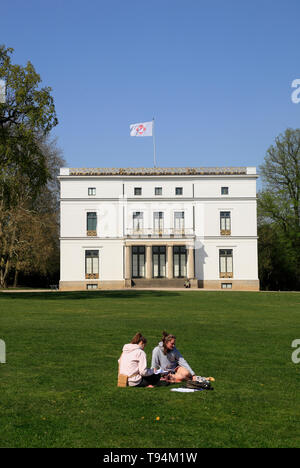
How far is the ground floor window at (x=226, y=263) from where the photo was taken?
2296 inches

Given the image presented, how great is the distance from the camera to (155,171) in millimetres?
59656

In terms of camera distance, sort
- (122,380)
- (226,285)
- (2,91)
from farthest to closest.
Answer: (226,285)
(2,91)
(122,380)

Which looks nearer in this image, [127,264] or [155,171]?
[127,264]

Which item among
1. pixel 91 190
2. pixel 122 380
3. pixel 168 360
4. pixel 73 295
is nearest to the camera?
pixel 122 380

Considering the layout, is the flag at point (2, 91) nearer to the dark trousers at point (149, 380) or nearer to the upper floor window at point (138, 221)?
the dark trousers at point (149, 380)

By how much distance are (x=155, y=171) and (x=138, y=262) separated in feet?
31.9

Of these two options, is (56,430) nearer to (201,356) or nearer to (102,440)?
(102,440)

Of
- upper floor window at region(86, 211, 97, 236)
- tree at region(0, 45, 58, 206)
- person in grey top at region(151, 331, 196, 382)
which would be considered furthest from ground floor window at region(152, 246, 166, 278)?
person in grey top at region(151, 331, 196, 382)

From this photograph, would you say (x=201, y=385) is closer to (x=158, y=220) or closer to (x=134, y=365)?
(x=134, y=365)

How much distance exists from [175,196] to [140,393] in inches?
1951

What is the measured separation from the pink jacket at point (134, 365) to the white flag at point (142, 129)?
156 feet

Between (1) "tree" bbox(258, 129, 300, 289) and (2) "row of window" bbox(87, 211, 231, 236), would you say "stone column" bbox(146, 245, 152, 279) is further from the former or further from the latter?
(1) "tree" bbox(258, 129, 300, 289)

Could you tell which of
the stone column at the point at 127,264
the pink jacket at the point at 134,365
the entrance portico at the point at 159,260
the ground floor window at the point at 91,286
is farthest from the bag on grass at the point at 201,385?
the ground floor window at the point at 91,286

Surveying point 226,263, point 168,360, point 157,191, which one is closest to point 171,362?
point 168,360
